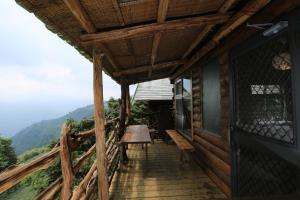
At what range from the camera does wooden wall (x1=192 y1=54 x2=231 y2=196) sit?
4020 millimetres

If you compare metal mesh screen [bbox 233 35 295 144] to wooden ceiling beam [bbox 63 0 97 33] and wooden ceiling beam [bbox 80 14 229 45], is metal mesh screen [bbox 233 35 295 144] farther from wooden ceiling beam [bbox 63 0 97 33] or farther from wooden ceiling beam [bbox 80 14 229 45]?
wooden ceiling beam [bbox 63 0 97 33]

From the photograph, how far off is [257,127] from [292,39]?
1475mm

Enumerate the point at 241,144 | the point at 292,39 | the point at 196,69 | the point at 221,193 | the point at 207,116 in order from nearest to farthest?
the point at 292,39
the point at 241,144
the point at 221,193
the point at 207,116
the point at 196,69

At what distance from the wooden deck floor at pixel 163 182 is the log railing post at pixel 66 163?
6.55 ft

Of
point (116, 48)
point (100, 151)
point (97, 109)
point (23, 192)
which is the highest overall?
point (116, 48)

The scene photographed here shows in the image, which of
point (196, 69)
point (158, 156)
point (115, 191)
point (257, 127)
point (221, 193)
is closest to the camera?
point (257, 127)

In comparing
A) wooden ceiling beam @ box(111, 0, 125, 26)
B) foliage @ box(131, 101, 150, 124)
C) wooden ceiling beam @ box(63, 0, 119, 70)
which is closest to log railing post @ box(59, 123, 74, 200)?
wooden ceiling beam @ box(63, 0, 119, 70)

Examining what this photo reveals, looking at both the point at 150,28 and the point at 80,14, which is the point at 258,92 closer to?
the point at 150,28

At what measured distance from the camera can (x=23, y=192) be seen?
28000 mm

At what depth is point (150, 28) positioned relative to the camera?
323cm

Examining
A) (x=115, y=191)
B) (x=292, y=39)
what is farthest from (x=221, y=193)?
(x=292, y=39)

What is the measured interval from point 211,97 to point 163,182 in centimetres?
203

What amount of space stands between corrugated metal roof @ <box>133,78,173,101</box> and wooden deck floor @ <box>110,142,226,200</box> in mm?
4183

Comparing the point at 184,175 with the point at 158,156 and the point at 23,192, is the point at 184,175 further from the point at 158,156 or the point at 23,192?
the point at 23,192
